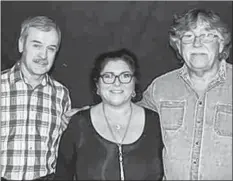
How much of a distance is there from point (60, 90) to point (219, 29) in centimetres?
60

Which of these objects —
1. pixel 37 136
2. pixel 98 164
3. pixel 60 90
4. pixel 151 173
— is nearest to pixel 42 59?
pixel 60 90

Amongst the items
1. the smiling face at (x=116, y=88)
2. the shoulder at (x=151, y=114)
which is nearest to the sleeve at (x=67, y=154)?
the smiling face at (x=116, y=88)

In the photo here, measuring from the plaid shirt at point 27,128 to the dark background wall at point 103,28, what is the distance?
193mm

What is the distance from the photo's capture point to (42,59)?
1.55 metres

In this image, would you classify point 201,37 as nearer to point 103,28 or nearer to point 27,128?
point 103,28

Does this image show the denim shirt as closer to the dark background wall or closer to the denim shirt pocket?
the denim shirt pocket

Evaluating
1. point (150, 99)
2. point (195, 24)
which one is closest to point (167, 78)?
point (150, 99)

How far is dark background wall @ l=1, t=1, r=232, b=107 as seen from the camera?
68.9 inches

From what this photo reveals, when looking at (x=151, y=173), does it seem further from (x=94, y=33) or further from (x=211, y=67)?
(x=94, y=33)

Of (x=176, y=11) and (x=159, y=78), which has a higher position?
(x=176, y=11)

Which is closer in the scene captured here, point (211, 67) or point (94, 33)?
point (211, 67)

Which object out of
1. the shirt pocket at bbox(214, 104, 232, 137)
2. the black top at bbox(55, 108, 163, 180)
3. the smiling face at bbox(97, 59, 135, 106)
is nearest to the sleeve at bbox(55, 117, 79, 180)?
the black top at bbox(55, 108, 163, 180)

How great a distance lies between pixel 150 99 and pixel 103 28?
36 centimetres

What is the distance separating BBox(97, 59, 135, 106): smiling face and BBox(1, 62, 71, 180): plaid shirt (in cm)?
19
